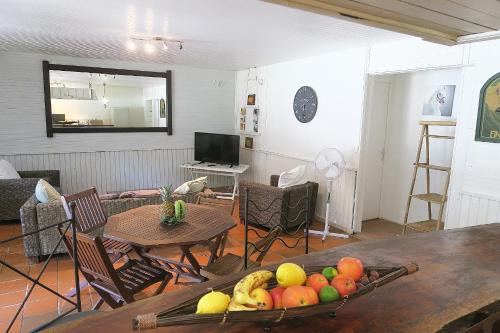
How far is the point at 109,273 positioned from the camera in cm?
198

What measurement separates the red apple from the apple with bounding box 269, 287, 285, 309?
93mm

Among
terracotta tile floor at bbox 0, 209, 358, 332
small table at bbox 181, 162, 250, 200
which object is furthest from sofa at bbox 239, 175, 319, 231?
small table at bbox 181, 162, 250, 200

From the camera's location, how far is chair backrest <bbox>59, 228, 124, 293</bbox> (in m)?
1.91

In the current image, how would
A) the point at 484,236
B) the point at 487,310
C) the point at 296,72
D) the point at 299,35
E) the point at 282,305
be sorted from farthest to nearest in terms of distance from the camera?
the point at 296,72, the point at 299,35, the point at 484,236, the point at 487,310, the point at 282,305

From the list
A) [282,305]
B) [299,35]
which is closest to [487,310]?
[282,305]

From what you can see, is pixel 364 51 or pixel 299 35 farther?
pixel 364 51

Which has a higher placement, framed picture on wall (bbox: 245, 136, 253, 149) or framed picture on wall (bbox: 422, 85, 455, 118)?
framed picture on wall (bbox: 422, 85, 455, 118)

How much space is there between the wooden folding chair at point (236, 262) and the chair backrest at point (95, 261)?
0.61m

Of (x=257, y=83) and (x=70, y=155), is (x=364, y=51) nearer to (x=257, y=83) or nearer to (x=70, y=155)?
(x=257, y=83)

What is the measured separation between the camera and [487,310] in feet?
3.78

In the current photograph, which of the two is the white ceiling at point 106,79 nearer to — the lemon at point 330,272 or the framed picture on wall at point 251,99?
the framed picture on wall at point 251,99

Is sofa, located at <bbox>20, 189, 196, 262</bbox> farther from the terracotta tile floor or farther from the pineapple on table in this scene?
the pineapple on table

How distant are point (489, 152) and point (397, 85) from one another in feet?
6.60

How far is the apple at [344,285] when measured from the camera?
0.98 meters
